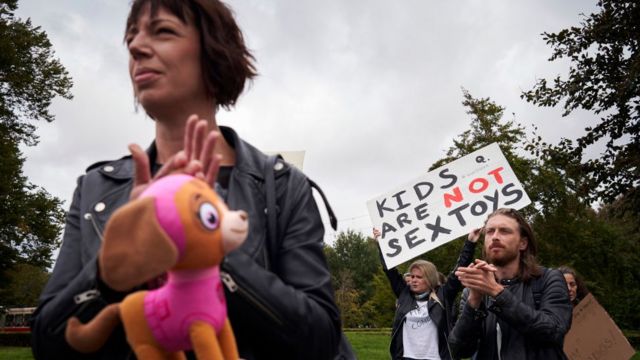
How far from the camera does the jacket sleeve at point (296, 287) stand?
1.25 metres

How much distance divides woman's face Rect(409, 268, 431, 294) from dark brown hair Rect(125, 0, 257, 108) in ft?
18.1

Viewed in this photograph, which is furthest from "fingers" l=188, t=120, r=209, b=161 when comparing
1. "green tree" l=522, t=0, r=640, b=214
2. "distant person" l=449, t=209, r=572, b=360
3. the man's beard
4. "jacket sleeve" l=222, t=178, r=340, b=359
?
"green tree" l=522, t=0, r=640, b=214

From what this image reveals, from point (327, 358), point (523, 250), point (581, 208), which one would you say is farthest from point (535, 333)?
point (581, 208)

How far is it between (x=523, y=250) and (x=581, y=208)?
57.9 ft

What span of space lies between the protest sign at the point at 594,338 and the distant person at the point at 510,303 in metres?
1.59

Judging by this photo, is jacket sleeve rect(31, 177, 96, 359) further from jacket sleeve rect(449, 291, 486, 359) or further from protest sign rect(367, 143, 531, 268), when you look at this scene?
protest sign rect(367, 143, 531, 268)

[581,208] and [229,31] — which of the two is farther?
[581,208]

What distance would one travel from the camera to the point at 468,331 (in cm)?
387

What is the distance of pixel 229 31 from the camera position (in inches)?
64.0

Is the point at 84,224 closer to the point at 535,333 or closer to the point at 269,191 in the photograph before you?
the point at 269,191

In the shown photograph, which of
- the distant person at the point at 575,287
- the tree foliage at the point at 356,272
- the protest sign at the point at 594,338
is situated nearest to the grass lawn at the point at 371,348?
the distant person at the point at 575,287

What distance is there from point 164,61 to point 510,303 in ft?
9.27

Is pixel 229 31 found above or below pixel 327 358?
above

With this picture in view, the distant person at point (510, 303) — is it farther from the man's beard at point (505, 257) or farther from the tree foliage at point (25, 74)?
the tree foliage at point (25, 74)
